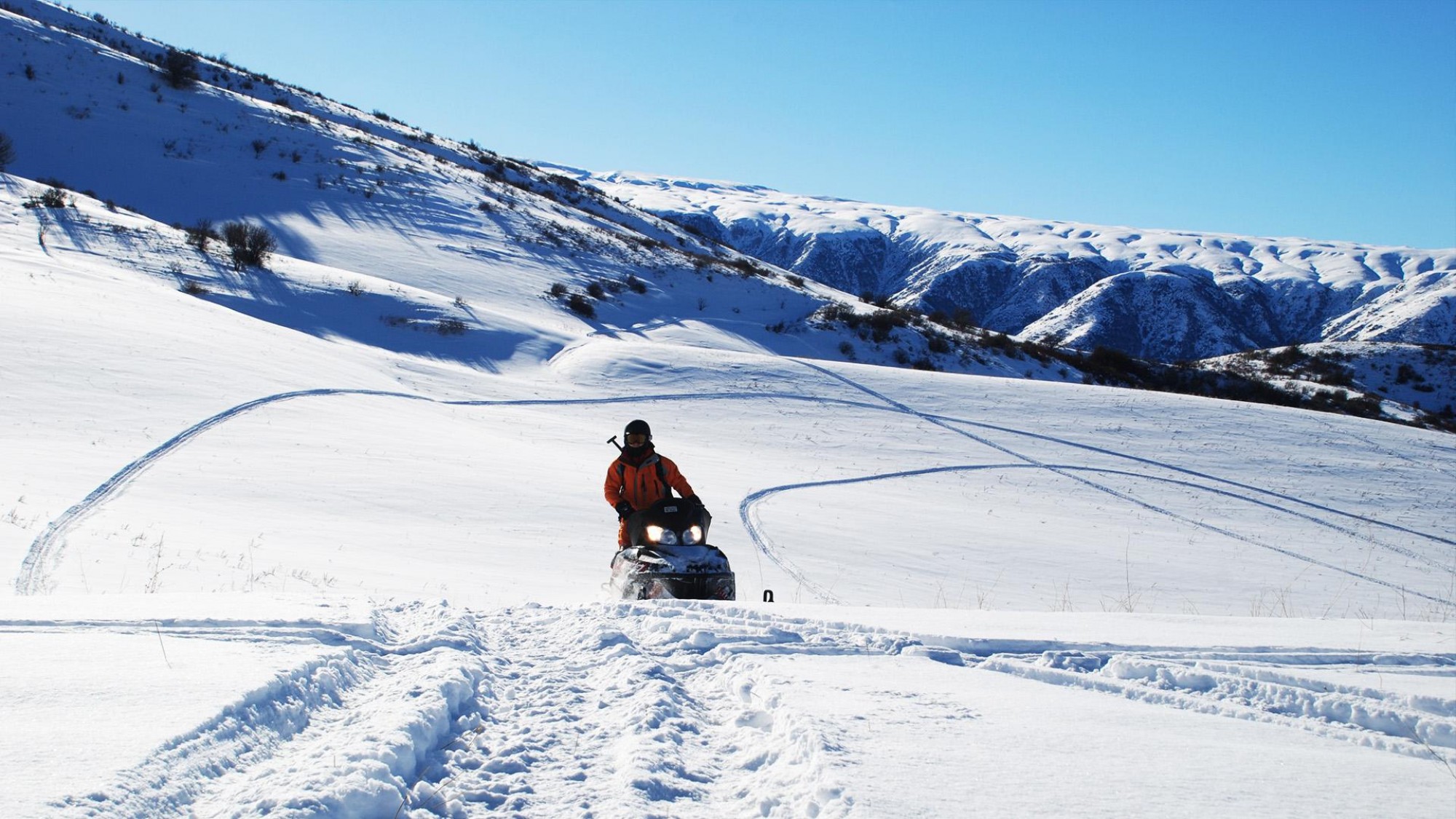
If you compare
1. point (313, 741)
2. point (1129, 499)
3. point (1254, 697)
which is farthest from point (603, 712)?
point (1129, 499)

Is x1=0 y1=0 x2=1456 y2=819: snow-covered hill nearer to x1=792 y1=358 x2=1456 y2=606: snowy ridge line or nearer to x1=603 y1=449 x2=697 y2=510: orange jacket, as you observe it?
x1=792 y1=358 x2=1456 y2=606: snowy ridge line

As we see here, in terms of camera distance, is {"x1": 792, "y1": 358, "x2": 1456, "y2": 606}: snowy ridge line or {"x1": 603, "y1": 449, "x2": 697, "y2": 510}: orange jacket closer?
{"x1": 603, "y1": 449, "x2": 697, "y2": 510}: orange jacket

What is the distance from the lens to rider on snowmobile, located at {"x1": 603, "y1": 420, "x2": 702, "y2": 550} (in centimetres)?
838

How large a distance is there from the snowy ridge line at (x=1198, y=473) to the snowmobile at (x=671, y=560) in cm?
1901

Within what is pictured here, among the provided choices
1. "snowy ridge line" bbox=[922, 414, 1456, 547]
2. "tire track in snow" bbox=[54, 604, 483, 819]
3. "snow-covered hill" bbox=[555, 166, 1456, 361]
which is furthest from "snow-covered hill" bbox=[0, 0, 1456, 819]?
Result: "snow-covered hill" bbox=[555, 166, 1456, 361]

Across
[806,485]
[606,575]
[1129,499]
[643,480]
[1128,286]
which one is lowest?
[606,575]

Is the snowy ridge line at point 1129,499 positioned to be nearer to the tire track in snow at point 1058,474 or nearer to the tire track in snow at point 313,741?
the tire track in snow at point 1058,474

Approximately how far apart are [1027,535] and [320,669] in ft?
46.1

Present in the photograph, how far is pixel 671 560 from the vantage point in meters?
7.77

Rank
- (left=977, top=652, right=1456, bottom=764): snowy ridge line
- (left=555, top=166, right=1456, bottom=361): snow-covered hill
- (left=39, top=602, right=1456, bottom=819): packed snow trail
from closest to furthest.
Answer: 1. (left=39, top=602, right=1456, bottom=819): packed snow trail
2. (left=977, top=652, right=1456, bottom=764): snowy ridge line
3. (left=555, top=166, right=1456, bottom=361): snow-covered hill

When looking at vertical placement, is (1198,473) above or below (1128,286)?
below

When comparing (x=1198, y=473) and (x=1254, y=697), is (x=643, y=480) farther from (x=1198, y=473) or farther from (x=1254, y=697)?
(x=1198, y=473)

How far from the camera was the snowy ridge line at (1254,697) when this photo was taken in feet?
13.1

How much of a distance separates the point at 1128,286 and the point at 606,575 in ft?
466
